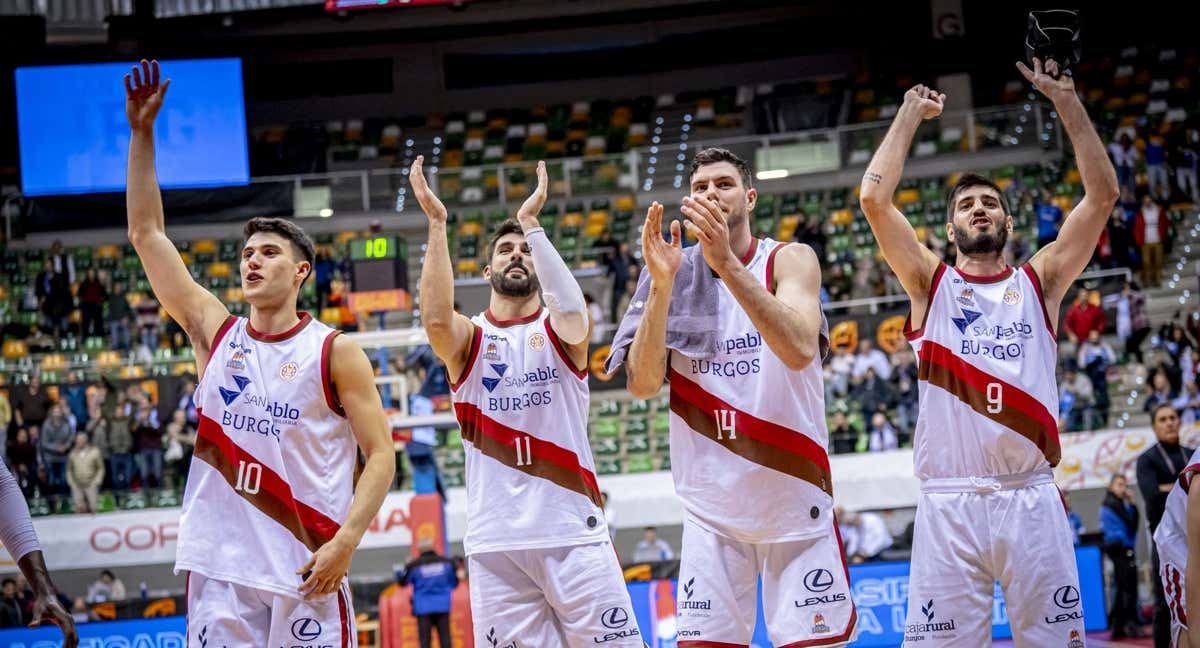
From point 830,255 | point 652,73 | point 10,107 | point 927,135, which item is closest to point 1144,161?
point 927,135

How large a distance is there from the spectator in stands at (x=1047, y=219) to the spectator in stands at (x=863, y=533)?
6278mm

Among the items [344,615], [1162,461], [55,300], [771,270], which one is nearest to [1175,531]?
[771,270]

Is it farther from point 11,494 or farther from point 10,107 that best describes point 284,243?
point 10,107

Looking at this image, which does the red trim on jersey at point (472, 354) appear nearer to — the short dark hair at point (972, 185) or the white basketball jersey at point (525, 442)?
the white basketball jersey at point (525, 442)

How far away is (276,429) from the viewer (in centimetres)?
536

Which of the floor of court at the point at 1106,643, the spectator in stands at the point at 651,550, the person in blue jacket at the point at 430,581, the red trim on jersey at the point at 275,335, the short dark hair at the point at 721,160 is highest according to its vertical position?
the short dark hair at the point at 721,160

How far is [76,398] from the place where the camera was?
19875 millimetres

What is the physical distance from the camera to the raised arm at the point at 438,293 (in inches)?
234

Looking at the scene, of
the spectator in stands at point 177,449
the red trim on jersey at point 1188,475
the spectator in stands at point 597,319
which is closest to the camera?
the red trim on jersey at point 1188,475

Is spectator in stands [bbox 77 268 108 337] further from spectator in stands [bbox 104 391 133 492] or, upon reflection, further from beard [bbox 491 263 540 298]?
beard [bbox 491 263 540 298]

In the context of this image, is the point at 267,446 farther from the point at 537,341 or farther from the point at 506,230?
the point at 506,230

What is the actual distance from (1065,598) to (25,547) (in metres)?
4.24

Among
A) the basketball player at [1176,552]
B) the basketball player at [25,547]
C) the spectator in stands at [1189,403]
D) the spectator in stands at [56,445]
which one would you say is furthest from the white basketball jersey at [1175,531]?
the spectator in stands at [56,445]

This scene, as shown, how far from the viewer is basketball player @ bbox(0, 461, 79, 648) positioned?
191 inches
